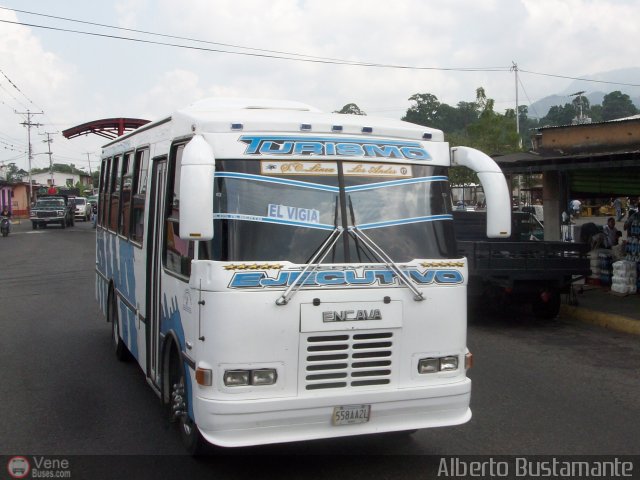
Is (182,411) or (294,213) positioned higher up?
(294,213)

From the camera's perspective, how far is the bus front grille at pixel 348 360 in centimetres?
480

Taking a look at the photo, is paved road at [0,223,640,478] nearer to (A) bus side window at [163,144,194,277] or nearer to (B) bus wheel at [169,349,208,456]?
(B) bus wheel at [169,349,208,456]

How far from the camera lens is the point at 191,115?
17.5ft

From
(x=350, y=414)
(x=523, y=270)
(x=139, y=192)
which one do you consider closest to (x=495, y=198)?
(x=350, y=414)

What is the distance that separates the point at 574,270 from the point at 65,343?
25.1 ft

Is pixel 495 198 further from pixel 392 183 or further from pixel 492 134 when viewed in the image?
pixel 492 134

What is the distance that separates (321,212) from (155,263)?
1937mm

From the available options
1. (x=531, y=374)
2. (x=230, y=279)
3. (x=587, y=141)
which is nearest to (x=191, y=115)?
(x=230, y=279)

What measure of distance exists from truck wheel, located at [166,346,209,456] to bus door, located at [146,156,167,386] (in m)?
0.40

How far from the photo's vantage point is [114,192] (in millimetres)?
8891

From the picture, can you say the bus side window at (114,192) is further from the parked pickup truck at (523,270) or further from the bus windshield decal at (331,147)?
the parked pickup truck at (523,270)

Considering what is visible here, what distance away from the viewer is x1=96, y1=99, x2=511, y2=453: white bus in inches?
184

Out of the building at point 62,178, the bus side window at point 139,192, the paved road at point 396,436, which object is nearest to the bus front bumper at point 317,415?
the paved road at point 396,436

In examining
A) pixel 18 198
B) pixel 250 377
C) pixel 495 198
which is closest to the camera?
pixel 250 377
